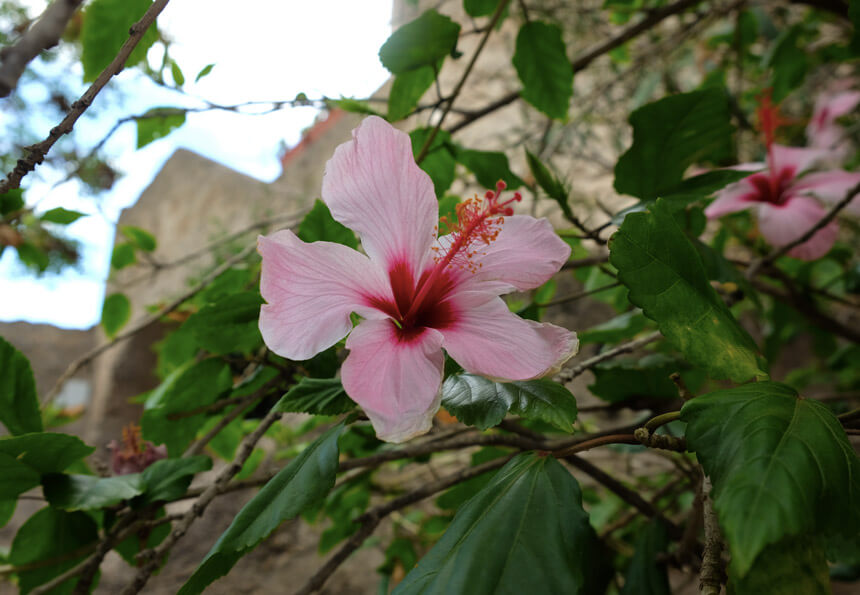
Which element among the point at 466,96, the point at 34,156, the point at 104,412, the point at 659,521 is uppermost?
the point at 34,156

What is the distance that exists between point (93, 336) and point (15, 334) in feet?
1.76

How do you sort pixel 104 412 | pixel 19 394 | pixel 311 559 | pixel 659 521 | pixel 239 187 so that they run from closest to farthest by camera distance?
pixel 19 394 → pixel 659 521 → pixel 311 559 → pixel 104 412 → pixel 239 187

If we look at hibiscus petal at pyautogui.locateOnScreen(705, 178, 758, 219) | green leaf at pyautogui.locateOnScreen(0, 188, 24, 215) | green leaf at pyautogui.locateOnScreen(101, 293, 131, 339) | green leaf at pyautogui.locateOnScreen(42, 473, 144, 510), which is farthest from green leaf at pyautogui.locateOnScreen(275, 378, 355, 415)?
green leaf at pyautogui.locateOnScreen(101, 293, 131, 339)

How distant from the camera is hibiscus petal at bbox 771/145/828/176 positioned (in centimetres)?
91

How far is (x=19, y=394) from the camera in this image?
60cm

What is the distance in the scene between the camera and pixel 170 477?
605 millimetres

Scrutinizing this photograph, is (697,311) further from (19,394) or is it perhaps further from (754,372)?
(19,394)

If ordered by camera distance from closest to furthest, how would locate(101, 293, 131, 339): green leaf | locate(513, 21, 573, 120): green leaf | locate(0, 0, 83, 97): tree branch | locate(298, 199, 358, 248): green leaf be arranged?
locate(0, 0, 83, 97): tree branch
locate(298, 199, 358, 248): green leaf
locate(513, 21, 573, 120): green leaf
locate(101, 293, 131, 339): green leaf

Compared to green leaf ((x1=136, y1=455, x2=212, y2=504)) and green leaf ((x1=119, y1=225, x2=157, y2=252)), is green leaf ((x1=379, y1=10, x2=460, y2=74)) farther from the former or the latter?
green leaf ((x1=119, y1=225, x2=157, y2=252))

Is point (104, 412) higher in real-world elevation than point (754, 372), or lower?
lower

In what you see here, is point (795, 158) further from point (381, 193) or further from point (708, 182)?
point (381, 193)

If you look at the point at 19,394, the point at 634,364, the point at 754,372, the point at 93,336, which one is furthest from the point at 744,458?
the point at 93,336

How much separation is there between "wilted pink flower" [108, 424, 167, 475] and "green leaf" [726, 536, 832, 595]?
75cm

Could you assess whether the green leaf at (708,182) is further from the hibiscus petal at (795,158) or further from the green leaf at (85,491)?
the green leaf at (85,491)
